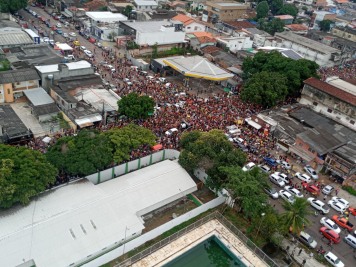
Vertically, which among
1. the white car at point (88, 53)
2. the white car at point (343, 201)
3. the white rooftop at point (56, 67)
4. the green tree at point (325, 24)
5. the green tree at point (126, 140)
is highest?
the green tree at point (325, 24)

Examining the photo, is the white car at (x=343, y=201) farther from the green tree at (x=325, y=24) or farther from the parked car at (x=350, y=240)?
the green tree at (x=325, y=24)

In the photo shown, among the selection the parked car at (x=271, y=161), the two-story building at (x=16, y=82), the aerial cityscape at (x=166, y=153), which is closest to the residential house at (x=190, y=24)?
the aerial cityscape at (x=166, y=153)

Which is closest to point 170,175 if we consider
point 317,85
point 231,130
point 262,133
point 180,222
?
point 180,222

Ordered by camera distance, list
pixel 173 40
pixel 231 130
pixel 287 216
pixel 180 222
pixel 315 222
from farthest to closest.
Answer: pixel 173 40
pixel 231 130
pixel 315 222
pixel 180 222
pixel 287 216

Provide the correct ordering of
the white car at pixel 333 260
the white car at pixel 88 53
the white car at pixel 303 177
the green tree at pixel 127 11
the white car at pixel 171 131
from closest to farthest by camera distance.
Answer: the white car at pixel 333 260 < the white car at pixel 303 177 < the white car at pixel 171 131 < the white car at pixel 88 53 < the green tree at pixel 127 11

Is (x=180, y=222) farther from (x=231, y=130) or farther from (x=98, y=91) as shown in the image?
(x=98, y=91)

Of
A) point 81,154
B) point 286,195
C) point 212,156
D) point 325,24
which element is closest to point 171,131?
point 212,156
